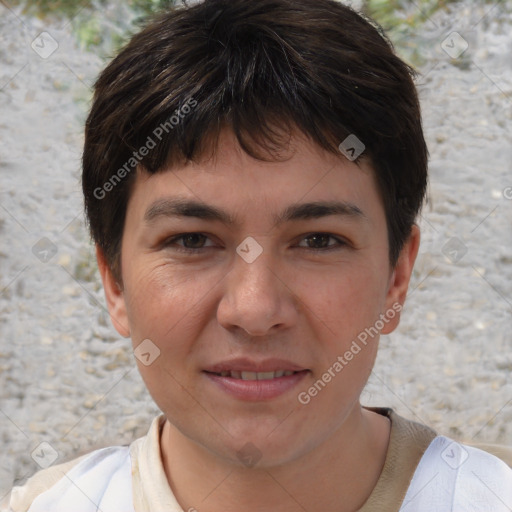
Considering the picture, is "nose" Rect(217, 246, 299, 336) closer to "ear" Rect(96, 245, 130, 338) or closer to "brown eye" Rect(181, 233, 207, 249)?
"brown eye" Rect(181, 233, 207, 249)

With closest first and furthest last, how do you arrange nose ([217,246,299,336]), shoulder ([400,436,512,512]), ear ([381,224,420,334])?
nose ([217,246,299,336]), shoulder ([400,436,512,512]), ear ([381,224,420,334])

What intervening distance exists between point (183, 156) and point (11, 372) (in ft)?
9.05

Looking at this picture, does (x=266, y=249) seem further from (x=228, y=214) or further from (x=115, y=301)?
(x=115, y=301)

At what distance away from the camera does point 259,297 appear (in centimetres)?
147

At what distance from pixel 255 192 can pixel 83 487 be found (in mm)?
813

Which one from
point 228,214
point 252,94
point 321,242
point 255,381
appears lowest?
point 255,381

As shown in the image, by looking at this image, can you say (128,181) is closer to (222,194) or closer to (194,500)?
(222,194)

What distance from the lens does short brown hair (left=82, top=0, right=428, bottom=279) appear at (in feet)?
5.18

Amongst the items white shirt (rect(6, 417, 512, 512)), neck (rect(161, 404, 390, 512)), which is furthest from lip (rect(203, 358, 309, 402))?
→ white shirt (rect(6, 417, 512, 512))

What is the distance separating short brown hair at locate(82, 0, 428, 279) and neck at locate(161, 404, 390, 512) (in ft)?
1.34

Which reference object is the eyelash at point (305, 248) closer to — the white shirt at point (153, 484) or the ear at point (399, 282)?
the ear at point (399, 282)

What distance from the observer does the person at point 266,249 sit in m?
1.54

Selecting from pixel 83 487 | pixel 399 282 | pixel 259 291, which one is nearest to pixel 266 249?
pixel 259 291

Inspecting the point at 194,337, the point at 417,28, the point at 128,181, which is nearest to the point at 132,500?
the point at 194,337
